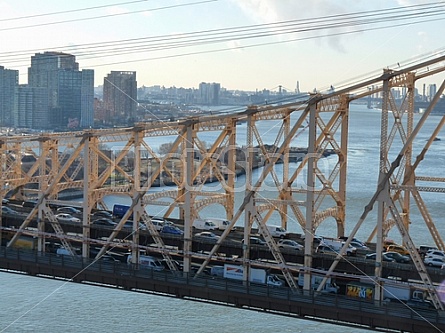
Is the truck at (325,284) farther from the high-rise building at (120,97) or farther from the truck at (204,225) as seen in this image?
the high-rise building at (120,97)

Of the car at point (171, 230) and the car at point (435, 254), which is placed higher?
the car at point (171, 230)

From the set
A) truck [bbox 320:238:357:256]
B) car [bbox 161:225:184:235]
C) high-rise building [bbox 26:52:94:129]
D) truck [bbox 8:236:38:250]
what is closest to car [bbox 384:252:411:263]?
truck [bbox 320:238:357:256]

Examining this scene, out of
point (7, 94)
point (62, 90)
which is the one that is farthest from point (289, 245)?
point (7, 94)

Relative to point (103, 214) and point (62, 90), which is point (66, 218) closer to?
point (103, 214)

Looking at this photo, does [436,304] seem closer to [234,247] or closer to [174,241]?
[234,247]

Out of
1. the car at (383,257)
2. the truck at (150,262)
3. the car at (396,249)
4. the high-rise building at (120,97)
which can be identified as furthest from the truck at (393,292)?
the high-rise building at (120,97)

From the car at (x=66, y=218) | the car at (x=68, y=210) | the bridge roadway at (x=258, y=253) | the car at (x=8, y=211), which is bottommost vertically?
the bridge roadway at (x=258, y=253)

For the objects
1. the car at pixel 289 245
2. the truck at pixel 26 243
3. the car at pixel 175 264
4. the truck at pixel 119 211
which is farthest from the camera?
the truck at pixel 119 211

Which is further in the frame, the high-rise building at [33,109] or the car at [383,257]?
the high-rise building at [33,109]
